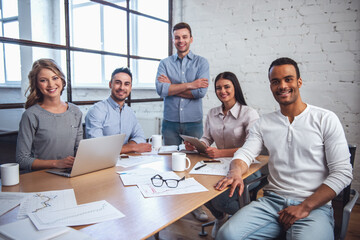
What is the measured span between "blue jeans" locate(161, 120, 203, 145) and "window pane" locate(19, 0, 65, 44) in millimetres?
1201

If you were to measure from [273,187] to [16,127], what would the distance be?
6.00ft

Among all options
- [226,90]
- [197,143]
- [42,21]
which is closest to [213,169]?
[197,143]

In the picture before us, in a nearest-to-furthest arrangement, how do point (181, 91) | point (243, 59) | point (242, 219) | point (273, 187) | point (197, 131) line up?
point (242, 219) → point (273, 187) → point (181, 91) → point (197, 131) → point (243, 59)

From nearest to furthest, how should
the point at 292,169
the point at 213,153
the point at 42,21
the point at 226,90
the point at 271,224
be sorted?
the point at 271,224, the point at 292,169, the point at 213,153, the point at 226,90, the point at 42,21

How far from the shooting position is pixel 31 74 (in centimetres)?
178

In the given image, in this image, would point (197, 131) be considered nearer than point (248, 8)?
Yes

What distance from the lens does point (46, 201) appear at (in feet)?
3.60

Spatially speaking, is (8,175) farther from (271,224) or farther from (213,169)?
(271,224)

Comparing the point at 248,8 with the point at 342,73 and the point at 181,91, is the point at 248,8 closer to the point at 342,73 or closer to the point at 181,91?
the point at 342,73

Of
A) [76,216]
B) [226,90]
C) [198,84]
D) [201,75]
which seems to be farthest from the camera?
→ [201,75]

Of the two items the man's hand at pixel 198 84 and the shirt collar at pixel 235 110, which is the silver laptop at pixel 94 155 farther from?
the man's hand at pixel 198 84

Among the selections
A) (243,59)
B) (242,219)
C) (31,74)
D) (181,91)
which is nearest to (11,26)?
(31,74)

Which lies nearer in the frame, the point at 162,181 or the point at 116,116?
the point at 162,181

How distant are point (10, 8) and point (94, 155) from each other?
4.46ft
